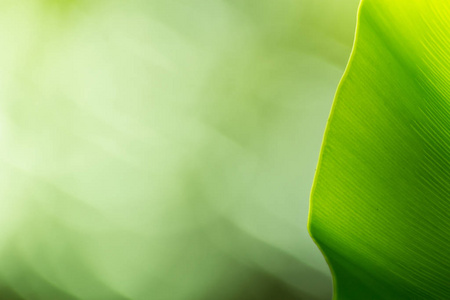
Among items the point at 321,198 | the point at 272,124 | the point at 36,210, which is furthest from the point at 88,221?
the point at 321,198

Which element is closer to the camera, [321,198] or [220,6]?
[321,198]

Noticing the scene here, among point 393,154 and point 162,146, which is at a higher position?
point 393,154

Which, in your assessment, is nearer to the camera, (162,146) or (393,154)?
(393,154)

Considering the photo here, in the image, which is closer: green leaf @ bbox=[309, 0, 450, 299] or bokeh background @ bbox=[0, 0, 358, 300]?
green leaf @ bbox=[309, 0, 450, 299]

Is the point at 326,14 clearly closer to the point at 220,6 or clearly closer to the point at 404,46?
the point at 220,6
